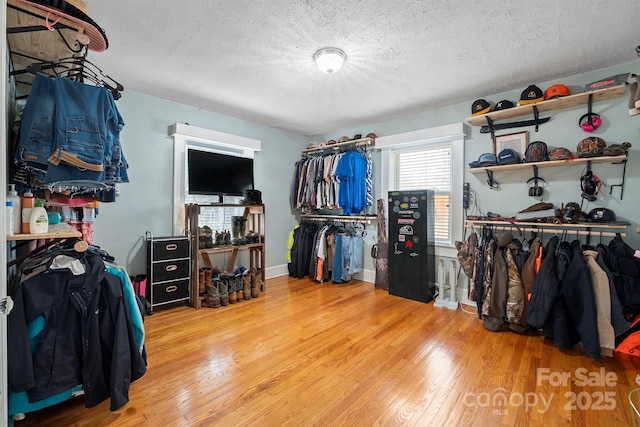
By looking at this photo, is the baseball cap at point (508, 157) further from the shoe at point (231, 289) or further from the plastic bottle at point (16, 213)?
the plastic bottle at point (16, 213)

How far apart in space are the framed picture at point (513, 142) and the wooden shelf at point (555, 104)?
0.20m

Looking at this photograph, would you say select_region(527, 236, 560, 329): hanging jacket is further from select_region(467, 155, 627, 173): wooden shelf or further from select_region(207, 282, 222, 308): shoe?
select_region(207, 282, 222, 308): shoe

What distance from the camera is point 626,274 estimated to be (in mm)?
2256

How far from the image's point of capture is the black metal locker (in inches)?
138

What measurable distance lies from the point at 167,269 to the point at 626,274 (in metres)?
4.24

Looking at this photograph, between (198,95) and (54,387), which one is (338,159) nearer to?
(198,95)

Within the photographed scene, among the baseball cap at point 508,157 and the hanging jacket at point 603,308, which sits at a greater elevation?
the baseball cap at point 508,157

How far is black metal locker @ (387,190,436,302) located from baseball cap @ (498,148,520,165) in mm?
861

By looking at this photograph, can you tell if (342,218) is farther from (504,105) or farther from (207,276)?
(504,105)

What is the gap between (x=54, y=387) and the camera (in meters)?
1.46

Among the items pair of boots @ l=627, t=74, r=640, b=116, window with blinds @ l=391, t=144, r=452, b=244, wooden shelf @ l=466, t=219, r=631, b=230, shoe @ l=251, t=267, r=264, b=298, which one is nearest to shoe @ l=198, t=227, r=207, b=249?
shoe @ l=251, t=267, r=264, b=298

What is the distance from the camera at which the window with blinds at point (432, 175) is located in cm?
369

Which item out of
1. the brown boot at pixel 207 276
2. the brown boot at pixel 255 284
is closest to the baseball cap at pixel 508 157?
the brown boot at pixel 255 284

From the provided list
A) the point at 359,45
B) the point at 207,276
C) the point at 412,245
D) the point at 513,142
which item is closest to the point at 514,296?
the point at 412,245
